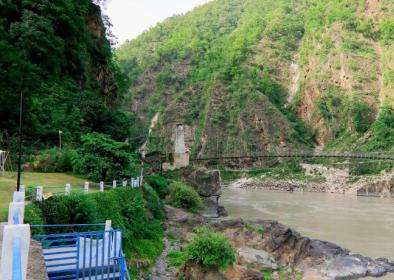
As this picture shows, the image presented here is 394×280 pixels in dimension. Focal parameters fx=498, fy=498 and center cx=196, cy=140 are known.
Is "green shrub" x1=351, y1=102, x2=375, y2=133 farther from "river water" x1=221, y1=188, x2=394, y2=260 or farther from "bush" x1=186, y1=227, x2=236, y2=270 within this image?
"bush" x1=186, y1=227, x2=236, y2=270

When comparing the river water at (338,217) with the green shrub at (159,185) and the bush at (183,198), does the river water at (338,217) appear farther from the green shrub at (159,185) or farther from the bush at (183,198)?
the green shrub at (159,185)

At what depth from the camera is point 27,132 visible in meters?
24.2

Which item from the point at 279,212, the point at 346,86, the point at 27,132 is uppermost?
the point at 346,86

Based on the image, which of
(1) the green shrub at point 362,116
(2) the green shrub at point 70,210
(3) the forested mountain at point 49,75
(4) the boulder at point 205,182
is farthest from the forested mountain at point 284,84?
(2) the green shrub at point 70,210

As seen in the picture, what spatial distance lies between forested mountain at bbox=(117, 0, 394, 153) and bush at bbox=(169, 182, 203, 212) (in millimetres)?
52164

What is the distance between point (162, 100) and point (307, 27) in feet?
126

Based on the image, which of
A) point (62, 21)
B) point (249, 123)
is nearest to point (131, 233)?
point (62, 21)

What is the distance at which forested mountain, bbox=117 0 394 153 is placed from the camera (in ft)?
297

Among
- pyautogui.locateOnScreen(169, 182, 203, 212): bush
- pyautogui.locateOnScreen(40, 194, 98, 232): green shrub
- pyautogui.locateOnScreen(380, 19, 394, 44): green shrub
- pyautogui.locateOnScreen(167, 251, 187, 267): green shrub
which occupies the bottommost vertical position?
pyautogui.locateOnScreen(167, 251, 187, 267): green shrub

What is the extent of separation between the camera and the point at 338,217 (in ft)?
131

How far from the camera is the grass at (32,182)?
11.7 m

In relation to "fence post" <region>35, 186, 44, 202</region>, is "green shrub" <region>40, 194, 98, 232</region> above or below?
below

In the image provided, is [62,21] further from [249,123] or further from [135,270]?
[249,123]

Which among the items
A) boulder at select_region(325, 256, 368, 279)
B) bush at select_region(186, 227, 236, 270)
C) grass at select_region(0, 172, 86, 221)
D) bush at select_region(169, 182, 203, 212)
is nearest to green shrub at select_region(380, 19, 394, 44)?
bush at select_region(169, 182, 203, 212)
